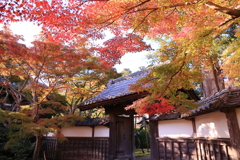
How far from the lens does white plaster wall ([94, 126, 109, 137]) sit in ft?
25.6

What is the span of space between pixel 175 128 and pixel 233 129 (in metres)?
2.40

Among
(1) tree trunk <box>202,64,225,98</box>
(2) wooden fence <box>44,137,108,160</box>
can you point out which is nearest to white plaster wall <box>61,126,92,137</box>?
(2) wooden fence <box>44,137,108,160</box>

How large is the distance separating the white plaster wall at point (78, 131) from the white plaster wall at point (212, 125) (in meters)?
5.33

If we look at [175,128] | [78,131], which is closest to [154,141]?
[175,128]

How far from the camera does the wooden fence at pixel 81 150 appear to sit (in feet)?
25.3

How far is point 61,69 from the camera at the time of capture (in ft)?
24.9

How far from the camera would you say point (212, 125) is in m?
4.37

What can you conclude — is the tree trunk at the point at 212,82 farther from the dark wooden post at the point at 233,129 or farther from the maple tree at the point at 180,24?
the dark wooden post at the point at 233,129

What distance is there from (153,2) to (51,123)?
601cm

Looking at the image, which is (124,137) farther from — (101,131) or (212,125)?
(212,125)

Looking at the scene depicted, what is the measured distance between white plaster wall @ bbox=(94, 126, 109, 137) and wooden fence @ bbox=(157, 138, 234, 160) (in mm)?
2696

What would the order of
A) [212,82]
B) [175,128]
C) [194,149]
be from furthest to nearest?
[212,82] < [175,128] < [194,149]

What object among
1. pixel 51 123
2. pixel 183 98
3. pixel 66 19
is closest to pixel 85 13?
pixel 66 19

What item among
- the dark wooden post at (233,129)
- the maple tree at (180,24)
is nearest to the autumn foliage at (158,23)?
the maple tree at (180,24)
